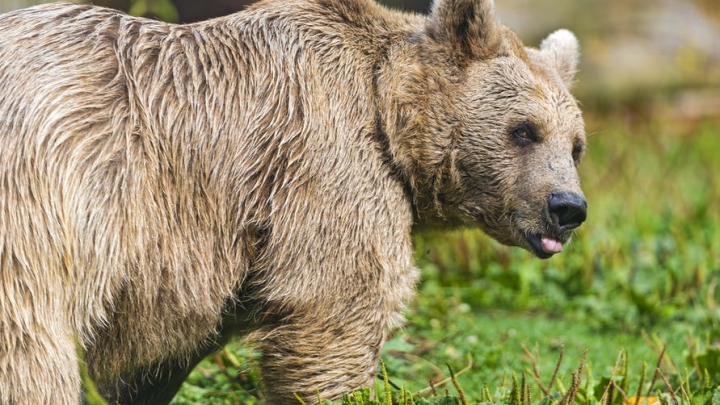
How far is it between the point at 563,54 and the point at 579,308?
2.74m

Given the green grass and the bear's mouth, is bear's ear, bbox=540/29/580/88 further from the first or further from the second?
the bear's mouth

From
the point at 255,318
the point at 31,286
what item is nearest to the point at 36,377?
the point at 31,286

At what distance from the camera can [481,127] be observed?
14.0ft

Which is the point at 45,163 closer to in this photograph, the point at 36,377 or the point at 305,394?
the point at 36,377

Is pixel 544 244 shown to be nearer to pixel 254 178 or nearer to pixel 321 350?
pixel 321 350

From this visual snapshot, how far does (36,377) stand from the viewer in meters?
3.21

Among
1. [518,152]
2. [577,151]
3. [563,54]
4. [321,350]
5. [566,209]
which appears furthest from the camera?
[563,54]

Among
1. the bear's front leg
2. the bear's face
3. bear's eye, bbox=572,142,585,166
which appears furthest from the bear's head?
the bear's front leg

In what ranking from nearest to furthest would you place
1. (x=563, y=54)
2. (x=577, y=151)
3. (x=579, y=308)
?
(x=577, y=151)
(x=563, y=54)
(x=579, y=308)

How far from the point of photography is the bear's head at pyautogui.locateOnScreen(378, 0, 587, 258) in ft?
13.8

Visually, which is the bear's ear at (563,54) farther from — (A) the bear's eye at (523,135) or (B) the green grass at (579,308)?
(A) the bear's eye at (523,135)

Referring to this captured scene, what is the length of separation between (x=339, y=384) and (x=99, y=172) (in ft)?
4.55

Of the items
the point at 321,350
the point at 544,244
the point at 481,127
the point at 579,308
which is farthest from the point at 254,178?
the point at 579,308

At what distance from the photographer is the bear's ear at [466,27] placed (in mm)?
4238
